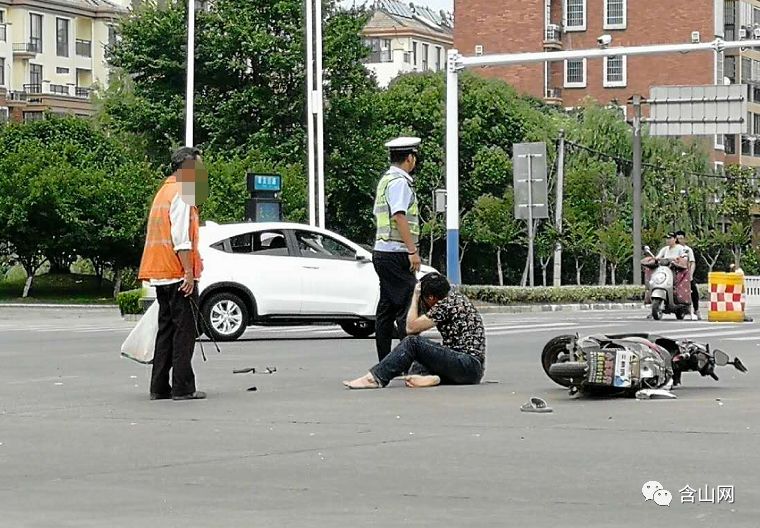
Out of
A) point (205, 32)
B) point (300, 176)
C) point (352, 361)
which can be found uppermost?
point (205, 32)

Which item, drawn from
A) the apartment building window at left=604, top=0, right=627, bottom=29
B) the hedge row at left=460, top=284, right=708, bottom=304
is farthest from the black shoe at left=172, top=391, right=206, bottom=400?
the apartment building window at left=604, top=0, right=627, bottom=29

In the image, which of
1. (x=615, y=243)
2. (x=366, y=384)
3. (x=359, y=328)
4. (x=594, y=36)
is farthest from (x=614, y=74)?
(x=366, y=384)

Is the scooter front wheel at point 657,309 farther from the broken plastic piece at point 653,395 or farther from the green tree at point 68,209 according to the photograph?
the green tree at point 68,209

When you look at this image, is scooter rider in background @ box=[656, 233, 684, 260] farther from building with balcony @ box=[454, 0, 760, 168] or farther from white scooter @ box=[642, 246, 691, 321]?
building with balcony @ box=[454, 0, 760, 168]

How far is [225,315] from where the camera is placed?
2234 cm

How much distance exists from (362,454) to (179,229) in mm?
3940

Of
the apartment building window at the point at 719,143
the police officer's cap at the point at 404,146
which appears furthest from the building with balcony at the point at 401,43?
the police officer's cap at the point at 404,146

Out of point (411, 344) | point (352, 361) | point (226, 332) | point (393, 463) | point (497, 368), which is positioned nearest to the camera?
point (393, 463)

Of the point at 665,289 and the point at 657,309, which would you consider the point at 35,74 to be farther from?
the point at 657,309

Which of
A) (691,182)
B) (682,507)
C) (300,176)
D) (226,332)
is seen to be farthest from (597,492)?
(691,182)

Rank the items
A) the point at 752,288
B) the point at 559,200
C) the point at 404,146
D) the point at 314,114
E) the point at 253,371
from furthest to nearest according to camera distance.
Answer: the point at 752,288 < the point at 559,200 < the point at 314,114 < the point at 253,371 < the point at 404,146

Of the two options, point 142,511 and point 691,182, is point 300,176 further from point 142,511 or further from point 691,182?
point 142,511

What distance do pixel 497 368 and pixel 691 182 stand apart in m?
61.2

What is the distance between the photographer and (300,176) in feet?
178
